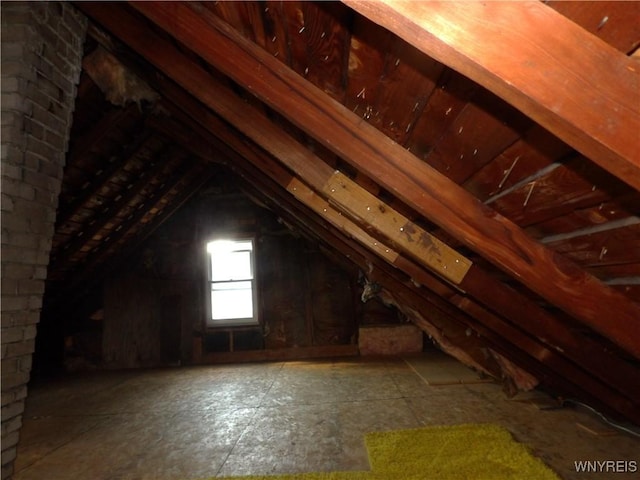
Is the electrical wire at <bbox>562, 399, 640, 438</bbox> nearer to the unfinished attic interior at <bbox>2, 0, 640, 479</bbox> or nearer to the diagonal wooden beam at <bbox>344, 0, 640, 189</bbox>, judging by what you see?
the unfinished attic interior at <bbox>2, 0, 640, 479</bbox>

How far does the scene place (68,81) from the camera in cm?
189

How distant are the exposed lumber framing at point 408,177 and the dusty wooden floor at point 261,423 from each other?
1.28m

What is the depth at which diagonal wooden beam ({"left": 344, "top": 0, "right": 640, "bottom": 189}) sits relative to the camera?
586 mm

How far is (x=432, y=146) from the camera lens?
4.13 feet

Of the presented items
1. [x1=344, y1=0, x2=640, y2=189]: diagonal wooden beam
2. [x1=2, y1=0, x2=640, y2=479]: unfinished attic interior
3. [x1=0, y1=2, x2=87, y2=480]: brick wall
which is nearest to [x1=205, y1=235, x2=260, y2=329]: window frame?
[x1=2, y1=0, x2=640, y2=479]: unfinished attic interior

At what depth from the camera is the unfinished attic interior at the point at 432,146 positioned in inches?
24.2

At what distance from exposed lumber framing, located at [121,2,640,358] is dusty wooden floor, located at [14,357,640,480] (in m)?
1.28

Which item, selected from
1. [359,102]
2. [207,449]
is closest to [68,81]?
[359,102]

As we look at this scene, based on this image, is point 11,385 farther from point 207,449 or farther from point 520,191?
point 520,191

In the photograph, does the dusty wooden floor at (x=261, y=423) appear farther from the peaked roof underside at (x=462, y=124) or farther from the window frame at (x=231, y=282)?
the window frame at (x=231, y=282)

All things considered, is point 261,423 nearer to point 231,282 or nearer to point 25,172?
point 25,172

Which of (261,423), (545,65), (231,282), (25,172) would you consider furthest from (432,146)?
Answer: (231,282)

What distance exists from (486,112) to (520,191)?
36 cm

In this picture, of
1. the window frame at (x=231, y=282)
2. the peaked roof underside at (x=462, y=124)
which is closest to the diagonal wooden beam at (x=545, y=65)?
the peaked roof underside at (x=462, y=124)
